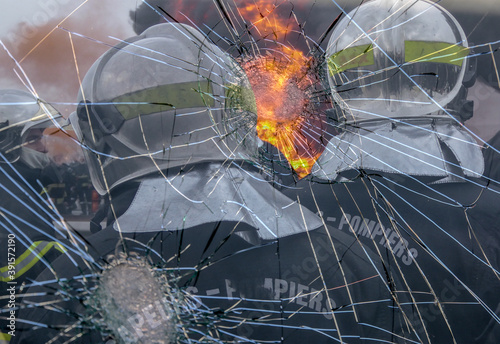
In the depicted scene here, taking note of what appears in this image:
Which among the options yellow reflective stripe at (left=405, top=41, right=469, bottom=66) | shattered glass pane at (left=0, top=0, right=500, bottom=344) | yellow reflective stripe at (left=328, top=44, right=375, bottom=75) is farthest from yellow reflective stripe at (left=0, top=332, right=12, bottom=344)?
yellow reflective stripe at (left=405, top=41, right=469, bottom=66)

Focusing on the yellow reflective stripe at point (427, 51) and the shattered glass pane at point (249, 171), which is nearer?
the shattered glass pane at point (249, 171)

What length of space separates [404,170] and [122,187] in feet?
1.78

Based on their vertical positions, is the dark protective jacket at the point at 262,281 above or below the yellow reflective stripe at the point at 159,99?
below

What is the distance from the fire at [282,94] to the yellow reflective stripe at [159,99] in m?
0.12

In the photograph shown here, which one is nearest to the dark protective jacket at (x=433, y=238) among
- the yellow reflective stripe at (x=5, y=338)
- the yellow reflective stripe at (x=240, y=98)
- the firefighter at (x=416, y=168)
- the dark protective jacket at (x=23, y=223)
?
the firefighter at (x=416, y=168)

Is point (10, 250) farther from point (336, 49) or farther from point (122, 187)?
point (336, 49)

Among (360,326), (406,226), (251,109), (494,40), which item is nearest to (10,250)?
(251,109)

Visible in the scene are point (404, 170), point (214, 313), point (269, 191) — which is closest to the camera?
point (214, 313)

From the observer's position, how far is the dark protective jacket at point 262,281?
78cm

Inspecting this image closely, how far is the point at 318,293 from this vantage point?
822 mm

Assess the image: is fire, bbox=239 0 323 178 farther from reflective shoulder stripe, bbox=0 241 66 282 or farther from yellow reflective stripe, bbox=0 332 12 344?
yellow reflective stripe, bbox=0 332 12 344

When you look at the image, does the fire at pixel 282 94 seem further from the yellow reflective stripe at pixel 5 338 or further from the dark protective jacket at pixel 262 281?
the yellow reflective stripe at pixel 5 338

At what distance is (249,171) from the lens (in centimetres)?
91

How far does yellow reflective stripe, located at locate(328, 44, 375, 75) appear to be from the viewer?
37.8 inches
